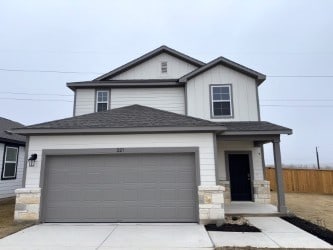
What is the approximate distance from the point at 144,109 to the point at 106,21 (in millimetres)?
16892

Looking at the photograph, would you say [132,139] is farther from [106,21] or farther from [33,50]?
[33,50]

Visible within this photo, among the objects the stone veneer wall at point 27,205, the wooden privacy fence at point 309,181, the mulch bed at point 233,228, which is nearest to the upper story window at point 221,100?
the mulch bed at point 233,228

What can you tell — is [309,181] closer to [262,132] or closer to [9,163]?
[262,132]

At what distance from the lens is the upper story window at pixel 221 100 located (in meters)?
11.8

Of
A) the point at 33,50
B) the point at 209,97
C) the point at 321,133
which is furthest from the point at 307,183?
the point at 321,133

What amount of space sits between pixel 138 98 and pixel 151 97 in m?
0.65

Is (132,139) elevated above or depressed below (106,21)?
below

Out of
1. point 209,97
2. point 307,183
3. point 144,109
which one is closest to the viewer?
point 144,109

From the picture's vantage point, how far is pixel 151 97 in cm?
1269

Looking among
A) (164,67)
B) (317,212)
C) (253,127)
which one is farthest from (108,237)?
(164,67)

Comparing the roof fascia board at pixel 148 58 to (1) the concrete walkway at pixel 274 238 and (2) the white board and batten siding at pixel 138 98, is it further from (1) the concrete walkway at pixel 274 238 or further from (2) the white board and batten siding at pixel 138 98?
(1) the concrete walkway at pixel 274 238

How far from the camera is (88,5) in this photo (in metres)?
17.1

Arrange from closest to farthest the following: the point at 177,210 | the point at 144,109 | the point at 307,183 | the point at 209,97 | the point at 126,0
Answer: the point at 177,210, the point at 144,109, the point at 209,97, the point at 126,0, the point at 307,183

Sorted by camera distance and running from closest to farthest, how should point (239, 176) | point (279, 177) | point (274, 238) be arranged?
point (274, 238), point (279, 177), point (239, 176)
